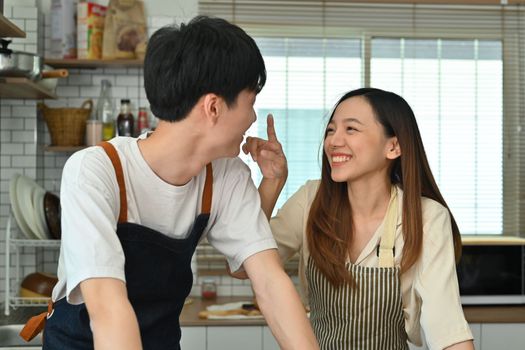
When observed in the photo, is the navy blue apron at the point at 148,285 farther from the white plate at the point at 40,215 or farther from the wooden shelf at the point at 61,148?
the wooden shelf at the point at 61,148

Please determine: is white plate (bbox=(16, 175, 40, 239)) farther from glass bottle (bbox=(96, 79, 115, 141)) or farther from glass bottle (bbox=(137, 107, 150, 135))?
glass bottle (bbox=(137, 107, 150, 135))

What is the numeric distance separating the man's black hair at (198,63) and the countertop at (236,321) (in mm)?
2016

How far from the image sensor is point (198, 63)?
1349 mm

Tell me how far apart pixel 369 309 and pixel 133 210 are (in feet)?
2.70

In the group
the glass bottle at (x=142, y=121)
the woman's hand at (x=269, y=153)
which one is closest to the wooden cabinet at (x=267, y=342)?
the glass bottle at (x=142, y=121)

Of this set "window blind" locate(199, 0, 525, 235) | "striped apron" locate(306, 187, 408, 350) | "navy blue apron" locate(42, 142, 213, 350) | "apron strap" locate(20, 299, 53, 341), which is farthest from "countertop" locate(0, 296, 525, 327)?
"navy blue apron" locate(42, 142, 213, 350)

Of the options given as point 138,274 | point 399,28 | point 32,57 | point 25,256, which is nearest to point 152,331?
point 138,274

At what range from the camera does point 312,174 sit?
409cm

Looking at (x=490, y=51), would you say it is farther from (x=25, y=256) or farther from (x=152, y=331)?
(x=152, y=331)

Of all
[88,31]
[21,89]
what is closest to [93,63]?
[88,31]

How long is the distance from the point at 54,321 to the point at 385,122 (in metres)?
1.00

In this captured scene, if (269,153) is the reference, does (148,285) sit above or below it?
below

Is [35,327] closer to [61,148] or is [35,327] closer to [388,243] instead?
[388,243]

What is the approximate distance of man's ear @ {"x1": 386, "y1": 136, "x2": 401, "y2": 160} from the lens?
2094 mm
